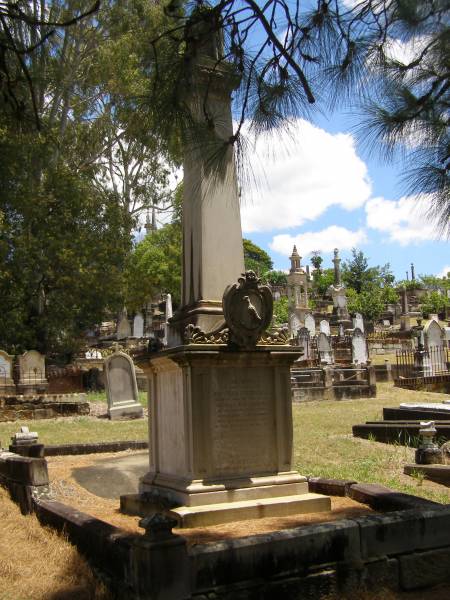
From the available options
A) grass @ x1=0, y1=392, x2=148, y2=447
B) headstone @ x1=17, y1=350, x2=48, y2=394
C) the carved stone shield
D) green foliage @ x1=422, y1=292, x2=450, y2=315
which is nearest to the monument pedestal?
the carved stone shield

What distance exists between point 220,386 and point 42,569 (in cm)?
230

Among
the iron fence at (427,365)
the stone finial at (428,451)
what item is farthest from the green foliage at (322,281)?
the stone finial at (428,451)

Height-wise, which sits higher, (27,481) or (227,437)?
(227,437)

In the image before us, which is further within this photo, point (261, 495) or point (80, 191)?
point (80, 191)

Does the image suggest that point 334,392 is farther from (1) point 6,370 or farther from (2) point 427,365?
(1) point 6,370

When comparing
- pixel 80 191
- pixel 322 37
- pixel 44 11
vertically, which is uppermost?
pixel 80 191

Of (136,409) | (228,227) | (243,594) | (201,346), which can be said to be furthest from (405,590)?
(136,409)

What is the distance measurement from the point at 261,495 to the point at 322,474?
2456mm

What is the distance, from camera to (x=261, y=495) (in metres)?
6.48

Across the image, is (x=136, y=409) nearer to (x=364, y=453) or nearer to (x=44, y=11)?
(x=364, y=453)

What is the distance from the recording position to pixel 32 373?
78.6 ft

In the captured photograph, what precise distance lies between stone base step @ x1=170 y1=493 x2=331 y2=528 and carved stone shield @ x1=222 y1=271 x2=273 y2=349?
1.50 meters

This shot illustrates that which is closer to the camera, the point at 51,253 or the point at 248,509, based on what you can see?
the point at 248,509

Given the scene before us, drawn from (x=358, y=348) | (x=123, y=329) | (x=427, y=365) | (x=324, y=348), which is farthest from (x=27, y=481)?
(x=123, y=329)
